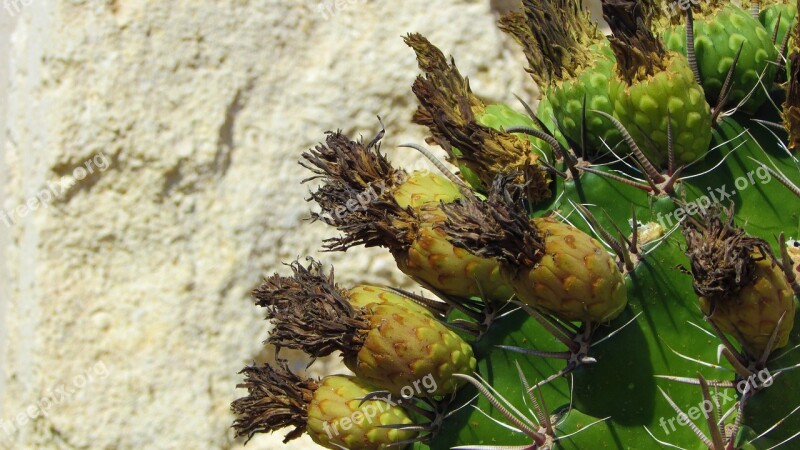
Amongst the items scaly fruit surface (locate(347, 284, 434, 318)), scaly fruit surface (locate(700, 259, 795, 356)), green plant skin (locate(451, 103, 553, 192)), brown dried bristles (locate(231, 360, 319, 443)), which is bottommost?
scaly fruit surface (locate(700, 259, 795, 356))

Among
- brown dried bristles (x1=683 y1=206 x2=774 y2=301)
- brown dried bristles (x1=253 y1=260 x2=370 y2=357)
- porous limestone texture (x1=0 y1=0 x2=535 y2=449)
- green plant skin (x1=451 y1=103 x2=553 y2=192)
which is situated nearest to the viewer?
brown dried bristles (x1=683 y1=206 x2=774 y2=301)

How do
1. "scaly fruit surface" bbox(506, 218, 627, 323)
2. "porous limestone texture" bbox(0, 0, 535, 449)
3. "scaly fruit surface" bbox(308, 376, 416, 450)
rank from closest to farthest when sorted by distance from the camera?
"scaly fruit surface" bbox(506, 218, 627, 323)
"scaly fruit surface" bbox(308, 376, 416, 450)
"porous limestone texture" bbox(0, 0, 535, 449)

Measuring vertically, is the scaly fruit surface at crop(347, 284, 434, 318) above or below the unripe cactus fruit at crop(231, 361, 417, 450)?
above

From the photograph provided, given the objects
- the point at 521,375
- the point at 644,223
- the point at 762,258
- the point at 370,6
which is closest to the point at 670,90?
the point at 644,223

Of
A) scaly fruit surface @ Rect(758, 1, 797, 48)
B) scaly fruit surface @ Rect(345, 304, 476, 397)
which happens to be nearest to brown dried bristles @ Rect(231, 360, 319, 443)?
scaly fruit surface @ Rect(345, 304, 476, 397)

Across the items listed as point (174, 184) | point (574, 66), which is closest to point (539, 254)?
point (574, 66)

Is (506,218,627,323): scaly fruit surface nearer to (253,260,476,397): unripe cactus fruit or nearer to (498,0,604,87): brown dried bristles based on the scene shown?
(253,260,476,397): unripe cactus fruit
